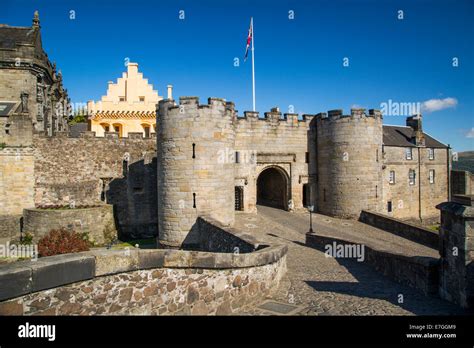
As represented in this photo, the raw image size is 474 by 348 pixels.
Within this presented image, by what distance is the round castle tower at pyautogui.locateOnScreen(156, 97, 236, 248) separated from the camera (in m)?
15.8

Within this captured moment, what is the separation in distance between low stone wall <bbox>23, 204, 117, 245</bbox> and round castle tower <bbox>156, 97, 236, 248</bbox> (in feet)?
22.8

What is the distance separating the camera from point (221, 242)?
40.2 feet

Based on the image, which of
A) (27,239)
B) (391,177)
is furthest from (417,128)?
(27,239)

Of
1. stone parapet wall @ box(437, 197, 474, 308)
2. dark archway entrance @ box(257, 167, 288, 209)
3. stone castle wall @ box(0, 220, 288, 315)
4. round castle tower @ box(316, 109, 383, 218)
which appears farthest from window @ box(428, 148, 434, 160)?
stone castle wall @ box(0, 220, 288, 315)

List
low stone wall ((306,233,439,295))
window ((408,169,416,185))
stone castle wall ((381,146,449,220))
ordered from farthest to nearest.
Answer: window ((408,169,416,185)) < stone castle wall ((381,146,449,220)) < low stone wall ((306,233,439,295))

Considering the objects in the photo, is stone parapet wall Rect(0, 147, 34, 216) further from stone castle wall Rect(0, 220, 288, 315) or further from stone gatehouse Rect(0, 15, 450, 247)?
stone castle wall Rect(0, 220, 288, 315)

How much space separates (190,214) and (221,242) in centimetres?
388

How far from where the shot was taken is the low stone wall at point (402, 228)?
15492 mm

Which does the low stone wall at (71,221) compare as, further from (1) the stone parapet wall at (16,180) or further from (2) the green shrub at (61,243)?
(1) the stone parapet wall at (16,180)

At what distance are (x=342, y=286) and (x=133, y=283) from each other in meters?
5.73

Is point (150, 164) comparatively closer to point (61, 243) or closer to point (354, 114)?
point (61, 243)
